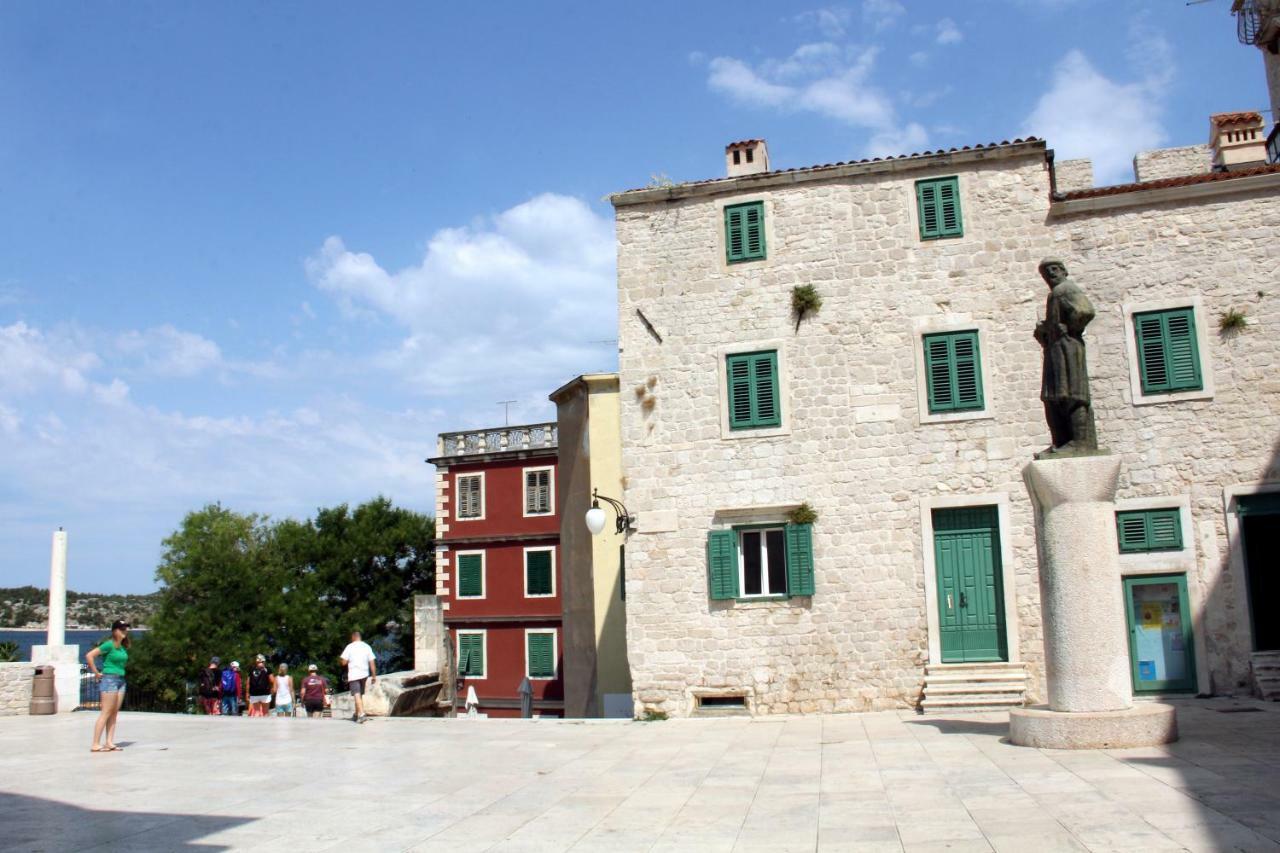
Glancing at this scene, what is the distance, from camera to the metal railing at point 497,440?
4266 centimetres

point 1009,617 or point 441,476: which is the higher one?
point 441,476

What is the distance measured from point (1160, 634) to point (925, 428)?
14.5 feet

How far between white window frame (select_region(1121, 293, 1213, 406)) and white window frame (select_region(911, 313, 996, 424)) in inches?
79.0

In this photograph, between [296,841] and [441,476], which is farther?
[441,476]

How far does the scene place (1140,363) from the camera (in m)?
15.6

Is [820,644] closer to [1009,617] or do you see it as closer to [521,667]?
[1009,617]

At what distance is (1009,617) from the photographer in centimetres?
1527

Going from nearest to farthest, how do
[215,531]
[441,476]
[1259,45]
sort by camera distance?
[1259,45] → [441,476] → [215,531]

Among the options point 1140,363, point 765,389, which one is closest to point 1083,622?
point 1140,363

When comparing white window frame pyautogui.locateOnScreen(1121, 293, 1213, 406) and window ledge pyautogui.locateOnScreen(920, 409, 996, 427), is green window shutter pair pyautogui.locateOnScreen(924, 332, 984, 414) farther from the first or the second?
white window frame pyautogui.locateOnScreen(1121, 293, 1213, 406)

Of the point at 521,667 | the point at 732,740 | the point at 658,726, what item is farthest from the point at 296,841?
the point at 521,667

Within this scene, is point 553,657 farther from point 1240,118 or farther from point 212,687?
point 1240,118

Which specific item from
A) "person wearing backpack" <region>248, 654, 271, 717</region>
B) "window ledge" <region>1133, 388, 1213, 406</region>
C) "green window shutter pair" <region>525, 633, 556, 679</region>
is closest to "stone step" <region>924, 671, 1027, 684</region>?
"window ledge" <region>1133, 388, 1213, 406</region>

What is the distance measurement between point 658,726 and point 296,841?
7.99 m
